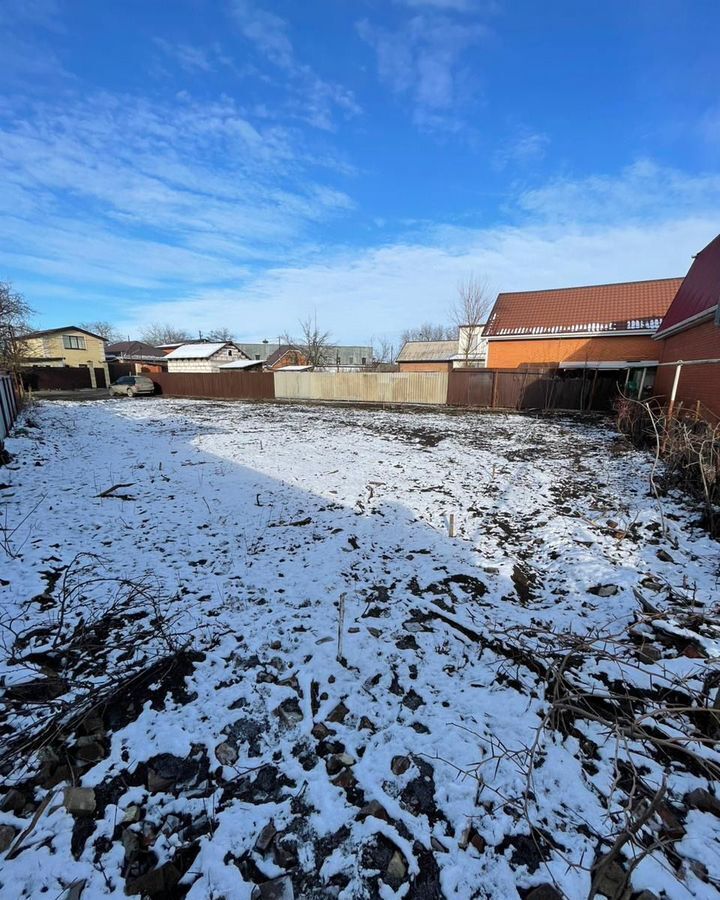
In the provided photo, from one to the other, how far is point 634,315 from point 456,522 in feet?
67.0

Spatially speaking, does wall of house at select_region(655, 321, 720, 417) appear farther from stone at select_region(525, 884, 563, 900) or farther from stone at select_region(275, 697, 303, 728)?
stone at select_region(275, 697, 303, 728)

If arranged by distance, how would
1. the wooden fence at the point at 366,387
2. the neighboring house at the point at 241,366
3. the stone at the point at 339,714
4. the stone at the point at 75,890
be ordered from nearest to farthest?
1. the stone at the point at 75,890
2. the stone at the point at 339,714
3. the wooden fence at the point at 366,387
4. the neighboring house at the point at 241,366

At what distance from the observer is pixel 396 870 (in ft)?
5.66

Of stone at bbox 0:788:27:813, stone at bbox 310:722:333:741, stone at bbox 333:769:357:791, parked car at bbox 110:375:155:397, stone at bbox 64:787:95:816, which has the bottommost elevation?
stone at bbox 310:722:333:741

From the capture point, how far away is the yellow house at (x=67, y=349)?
34.6 meters

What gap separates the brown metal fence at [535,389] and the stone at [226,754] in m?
18.5

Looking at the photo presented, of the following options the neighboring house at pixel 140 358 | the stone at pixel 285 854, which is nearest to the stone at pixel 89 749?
the stone at pixel 285 854

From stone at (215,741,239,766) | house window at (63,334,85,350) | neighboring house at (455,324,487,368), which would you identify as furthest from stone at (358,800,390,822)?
house window at (63,334,85,350)

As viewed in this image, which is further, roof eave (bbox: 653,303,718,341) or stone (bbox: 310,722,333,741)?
roof eave (bbox: 653,303,718,341)

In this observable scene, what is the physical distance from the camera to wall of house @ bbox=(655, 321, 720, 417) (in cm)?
849

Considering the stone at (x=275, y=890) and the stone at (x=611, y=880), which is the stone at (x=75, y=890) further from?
the stone at (x=611, y=880)

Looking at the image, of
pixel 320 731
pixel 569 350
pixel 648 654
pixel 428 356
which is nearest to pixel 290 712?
pixel 320 731

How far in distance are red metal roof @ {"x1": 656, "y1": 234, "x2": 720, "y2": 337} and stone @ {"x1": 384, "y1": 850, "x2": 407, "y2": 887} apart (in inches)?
446

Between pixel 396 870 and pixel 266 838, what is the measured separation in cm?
64
